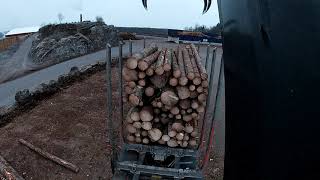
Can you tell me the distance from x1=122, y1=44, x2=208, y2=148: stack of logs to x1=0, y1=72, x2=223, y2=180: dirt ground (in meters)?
3.47

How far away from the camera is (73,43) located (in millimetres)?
26375

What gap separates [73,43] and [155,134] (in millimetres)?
21702

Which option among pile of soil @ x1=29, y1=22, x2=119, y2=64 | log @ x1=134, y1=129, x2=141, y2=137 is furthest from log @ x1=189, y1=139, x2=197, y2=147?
pile of soil @ x1=29, y1=22, x2=119, y2=64

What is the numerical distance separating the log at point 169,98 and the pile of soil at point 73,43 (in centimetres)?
1948

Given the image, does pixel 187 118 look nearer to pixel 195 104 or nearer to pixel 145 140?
pixel 195 104

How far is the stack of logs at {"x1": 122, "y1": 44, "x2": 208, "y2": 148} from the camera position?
562 cm

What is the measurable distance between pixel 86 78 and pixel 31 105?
4189mm

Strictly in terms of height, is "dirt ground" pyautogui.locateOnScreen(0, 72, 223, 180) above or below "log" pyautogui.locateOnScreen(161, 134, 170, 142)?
below

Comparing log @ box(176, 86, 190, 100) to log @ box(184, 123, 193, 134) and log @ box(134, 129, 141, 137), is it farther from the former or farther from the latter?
log @ box(134, 129, 141, 137)

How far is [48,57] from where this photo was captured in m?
25.4

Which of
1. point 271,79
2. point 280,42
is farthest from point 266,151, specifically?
point 280,42

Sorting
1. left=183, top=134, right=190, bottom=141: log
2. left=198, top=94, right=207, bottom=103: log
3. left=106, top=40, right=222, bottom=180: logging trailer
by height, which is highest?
left=198, top=94, right=207, bottom=103: log

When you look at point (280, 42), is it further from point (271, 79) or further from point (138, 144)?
point (138, 144)

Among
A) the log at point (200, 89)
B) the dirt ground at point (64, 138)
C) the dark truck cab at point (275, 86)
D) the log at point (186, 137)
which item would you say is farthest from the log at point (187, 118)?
the dark truck cab at point (275, 86)
